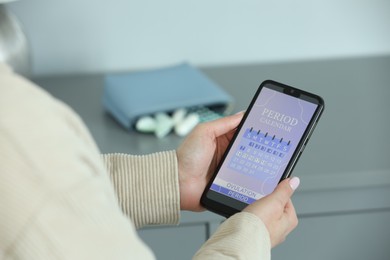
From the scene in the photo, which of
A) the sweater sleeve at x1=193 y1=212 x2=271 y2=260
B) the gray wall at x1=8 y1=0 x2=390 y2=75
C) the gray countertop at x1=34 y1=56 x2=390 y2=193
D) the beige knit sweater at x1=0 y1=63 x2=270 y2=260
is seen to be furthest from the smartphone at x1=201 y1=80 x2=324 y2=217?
the gray wall at x1=8 y1=0 x2=390 y2=75

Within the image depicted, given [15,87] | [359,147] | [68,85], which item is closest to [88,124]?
[68,85]

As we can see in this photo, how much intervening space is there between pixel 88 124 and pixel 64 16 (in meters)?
0.31

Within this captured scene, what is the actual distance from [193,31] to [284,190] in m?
0.89

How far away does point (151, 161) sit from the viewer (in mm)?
1062

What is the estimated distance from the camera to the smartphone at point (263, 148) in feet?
A: 3.63

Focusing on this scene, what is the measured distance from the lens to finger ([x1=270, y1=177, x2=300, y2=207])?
1005 millimetres

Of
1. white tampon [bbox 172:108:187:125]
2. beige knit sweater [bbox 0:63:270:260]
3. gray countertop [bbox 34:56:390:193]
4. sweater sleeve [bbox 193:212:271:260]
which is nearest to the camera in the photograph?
beige knit sweater [bbox 0:63:270:260]

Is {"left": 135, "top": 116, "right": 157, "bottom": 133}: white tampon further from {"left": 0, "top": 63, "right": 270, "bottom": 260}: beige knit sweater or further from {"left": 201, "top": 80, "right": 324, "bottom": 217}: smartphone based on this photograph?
{"left": 0, "top": 63, "right": 270, "bottom": 260}: beige knit sweater

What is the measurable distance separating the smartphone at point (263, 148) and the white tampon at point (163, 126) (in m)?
0.42

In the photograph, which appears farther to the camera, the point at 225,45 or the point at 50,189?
the point at 225,45

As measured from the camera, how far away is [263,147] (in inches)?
44.4

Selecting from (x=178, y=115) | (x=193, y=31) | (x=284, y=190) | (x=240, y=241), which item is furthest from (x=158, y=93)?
(x=240, y=241)

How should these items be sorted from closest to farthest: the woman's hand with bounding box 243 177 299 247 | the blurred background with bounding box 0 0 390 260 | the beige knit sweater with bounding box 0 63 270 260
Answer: the beige knit sweater with bounding box 0 63 270 260 → the woman's hand with bounding box 243 177 299 247 → the blurred background with bounding box 0 0 390 260

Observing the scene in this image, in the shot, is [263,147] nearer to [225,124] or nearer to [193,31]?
[225,124]
